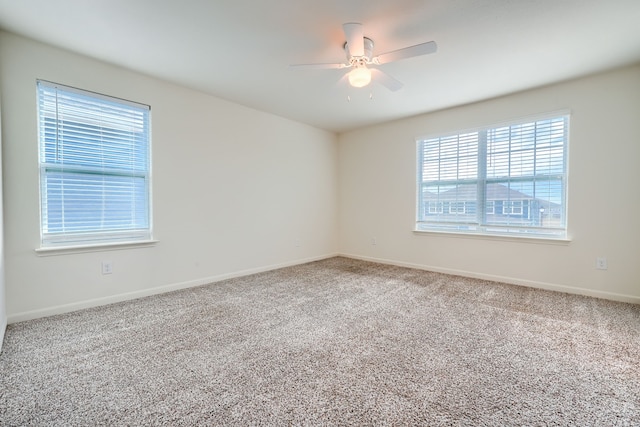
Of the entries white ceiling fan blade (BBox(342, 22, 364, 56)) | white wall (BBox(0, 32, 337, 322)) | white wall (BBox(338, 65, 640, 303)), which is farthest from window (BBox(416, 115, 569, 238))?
white ceiling fan blade (BBox(342, 22, 364, 56))

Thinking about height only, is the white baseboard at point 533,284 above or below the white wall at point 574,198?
below

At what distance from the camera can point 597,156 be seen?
118 inches

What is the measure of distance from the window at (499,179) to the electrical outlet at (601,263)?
1.21 ft

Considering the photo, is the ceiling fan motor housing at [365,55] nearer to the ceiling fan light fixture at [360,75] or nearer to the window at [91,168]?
the ceiling fan light fixture at [360,75]

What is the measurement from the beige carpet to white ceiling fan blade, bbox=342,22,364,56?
2.18 m

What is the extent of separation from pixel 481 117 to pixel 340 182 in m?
2.52

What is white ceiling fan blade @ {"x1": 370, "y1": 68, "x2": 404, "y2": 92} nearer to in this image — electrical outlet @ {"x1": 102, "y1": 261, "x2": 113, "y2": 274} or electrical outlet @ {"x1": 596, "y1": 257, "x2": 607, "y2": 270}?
electrical outlet @ {"x1": 596, "y1": 257, "x2": 607, "y2": 270}

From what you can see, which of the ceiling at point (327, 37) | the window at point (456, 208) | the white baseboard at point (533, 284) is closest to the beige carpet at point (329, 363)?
the white baseboard at point (533, 284)

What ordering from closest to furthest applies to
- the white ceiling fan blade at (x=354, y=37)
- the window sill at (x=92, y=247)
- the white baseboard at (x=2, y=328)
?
the white ceiling fan blade at (x=354, y=37), the white baseboard at (x=2, y=328), the window sill at (x=92, y=247)

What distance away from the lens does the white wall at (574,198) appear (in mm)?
2859

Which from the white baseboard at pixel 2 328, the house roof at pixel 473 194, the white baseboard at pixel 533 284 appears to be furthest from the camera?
the house roof at pixel 473 194

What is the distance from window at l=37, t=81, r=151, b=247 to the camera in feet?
8.27

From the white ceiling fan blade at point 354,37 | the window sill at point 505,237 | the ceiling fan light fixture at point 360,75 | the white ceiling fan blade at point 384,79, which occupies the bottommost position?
the window sill at point 505,237

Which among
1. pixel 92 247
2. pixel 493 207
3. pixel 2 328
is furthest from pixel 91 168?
pixel 493 207
